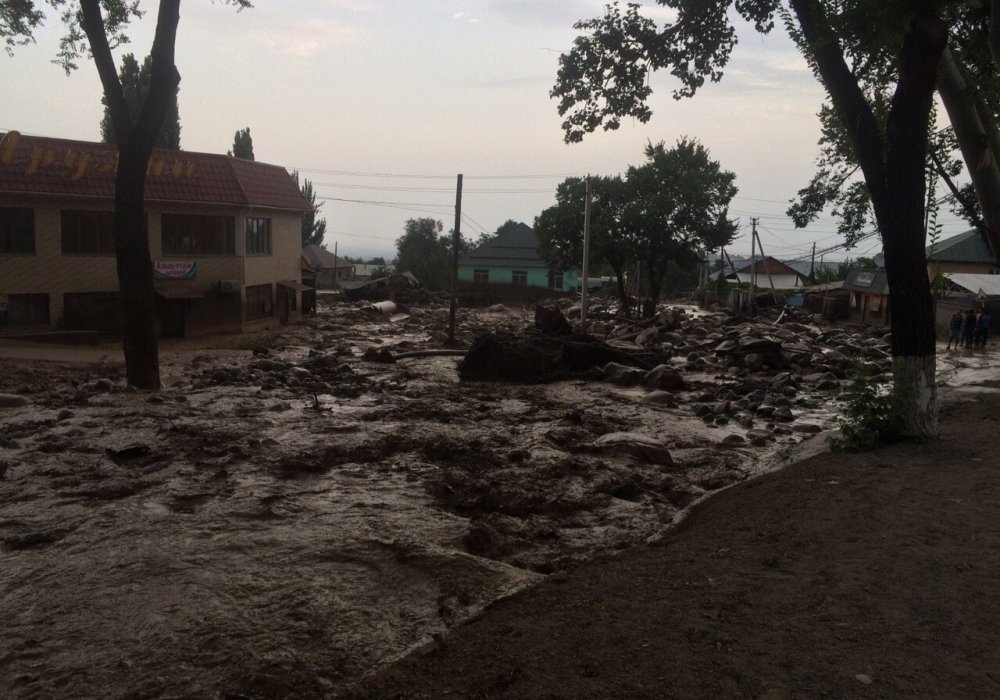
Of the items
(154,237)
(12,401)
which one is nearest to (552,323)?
(12,401)

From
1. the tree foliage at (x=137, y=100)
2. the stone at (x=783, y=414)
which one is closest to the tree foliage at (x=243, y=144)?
the tree foliage at (x=137, y=100)

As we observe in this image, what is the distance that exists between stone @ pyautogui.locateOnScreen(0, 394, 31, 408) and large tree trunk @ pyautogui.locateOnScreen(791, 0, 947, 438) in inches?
525

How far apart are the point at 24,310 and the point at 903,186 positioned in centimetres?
2567

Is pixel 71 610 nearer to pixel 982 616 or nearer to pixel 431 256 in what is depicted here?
pixel 982 616

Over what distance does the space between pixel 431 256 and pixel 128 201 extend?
5939 cm

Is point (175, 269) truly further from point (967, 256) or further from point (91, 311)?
point (967, 256)

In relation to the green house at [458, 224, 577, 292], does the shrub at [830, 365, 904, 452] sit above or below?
below

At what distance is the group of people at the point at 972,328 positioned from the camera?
28.3 meters

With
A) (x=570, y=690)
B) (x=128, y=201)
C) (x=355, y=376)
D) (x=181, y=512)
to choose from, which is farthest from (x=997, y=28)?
(x=355, y=376)

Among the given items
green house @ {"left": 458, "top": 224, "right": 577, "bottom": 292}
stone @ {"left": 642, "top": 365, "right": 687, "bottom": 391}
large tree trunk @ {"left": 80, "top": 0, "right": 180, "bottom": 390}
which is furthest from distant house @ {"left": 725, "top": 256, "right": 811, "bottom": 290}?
large tree trunk @ {"left": 80, "top": 0, "right": 180, "bottom": 390}

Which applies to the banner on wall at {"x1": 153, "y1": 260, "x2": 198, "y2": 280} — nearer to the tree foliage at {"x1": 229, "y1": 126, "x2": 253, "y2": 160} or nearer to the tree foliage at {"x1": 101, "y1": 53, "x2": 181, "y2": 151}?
the tree foliage at {"x1": 101, "y1": 53, "x2": 181, "y2": 151}

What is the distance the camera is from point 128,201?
14.0 meters

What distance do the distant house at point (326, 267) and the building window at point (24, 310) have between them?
40.4m

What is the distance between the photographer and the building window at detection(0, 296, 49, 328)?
83.4ft
